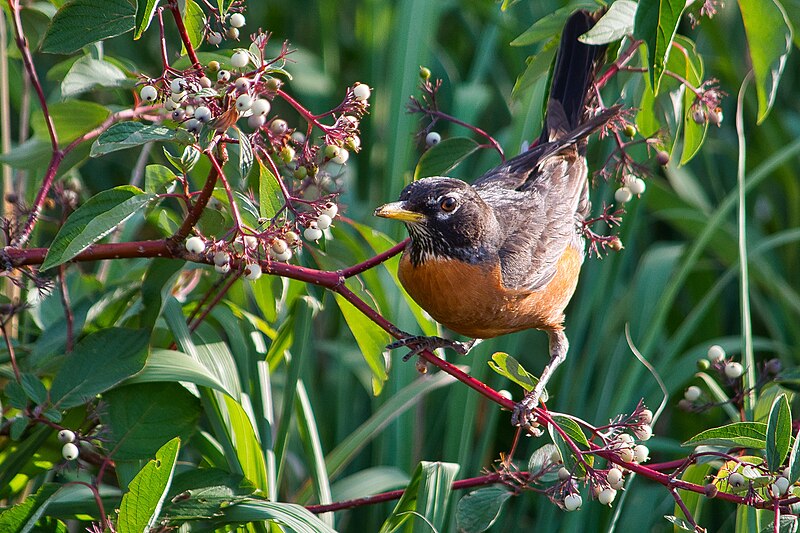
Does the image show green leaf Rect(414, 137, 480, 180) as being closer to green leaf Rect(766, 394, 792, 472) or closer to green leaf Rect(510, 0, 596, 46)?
green leaf Rect(510, 0, 596, 46)

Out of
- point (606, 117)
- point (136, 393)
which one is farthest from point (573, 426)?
point (136, 393)

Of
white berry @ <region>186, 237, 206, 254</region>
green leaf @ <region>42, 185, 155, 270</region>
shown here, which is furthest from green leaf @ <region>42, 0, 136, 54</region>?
white berry @ <region>186, 237, 206, 254</region>

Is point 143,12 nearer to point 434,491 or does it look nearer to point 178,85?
point 178,85

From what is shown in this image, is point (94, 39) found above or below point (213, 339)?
above

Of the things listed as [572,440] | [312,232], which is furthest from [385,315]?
[572,440]

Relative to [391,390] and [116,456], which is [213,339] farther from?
[391,390]

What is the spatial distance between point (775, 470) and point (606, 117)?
3.17 ft

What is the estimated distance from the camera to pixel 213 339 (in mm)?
2332

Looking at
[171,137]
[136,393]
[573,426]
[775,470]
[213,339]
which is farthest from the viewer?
[213,339]

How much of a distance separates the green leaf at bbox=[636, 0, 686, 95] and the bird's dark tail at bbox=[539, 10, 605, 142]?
0.78 metres

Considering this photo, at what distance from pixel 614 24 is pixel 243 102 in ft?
2.42

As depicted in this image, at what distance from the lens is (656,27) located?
136cm

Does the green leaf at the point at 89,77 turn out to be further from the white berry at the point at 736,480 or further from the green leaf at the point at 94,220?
the white berry at the point at 736,480

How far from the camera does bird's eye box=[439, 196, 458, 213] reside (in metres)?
2.10
